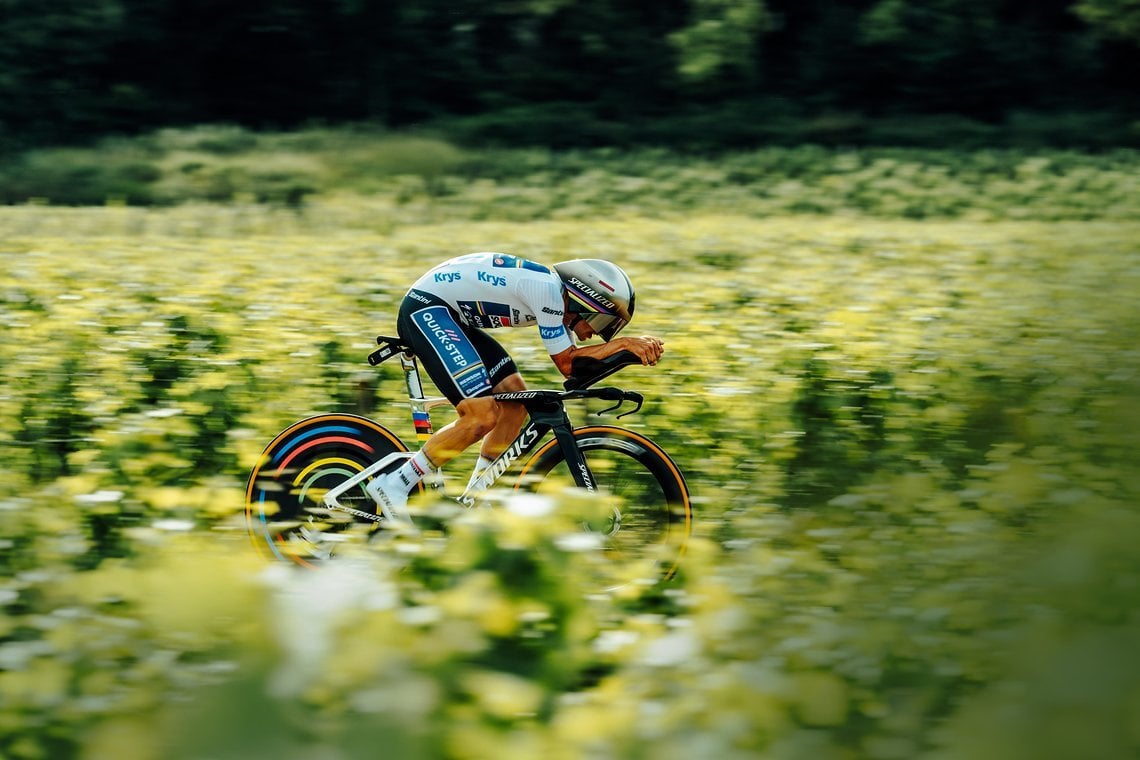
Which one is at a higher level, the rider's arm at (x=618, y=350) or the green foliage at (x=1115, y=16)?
the green foliage at (x=1115, y=16)

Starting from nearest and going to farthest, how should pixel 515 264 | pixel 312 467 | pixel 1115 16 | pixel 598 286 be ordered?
pixel 598 286 < pixel 515 264 < pixel 312 467 < pixel 1115 16

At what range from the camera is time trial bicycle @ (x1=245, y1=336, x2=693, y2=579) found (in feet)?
18.6

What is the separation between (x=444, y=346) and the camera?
19.1 feet

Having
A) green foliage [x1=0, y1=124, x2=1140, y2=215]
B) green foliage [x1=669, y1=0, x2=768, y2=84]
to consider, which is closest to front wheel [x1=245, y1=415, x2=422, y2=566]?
green foliage [x1=0, y1=124, x2=1140, y2=215]

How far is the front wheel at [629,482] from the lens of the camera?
5.69m

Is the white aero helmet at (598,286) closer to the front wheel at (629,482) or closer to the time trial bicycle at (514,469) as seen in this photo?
the time trial bicycle at (514,469)

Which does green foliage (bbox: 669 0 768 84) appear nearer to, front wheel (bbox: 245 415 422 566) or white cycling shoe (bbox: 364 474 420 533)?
front wheel (bbox: 245 415 422 566)

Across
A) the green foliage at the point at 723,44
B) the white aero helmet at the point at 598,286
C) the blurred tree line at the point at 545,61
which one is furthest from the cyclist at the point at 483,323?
the green foliage at the point at 723,44

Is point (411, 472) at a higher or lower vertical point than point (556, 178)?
lower

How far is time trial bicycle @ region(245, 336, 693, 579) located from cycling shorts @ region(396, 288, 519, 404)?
109 millimetres

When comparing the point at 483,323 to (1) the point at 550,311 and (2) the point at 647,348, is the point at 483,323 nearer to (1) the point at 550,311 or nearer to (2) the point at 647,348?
(1) the point at 550,311

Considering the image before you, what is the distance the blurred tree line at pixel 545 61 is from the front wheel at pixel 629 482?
40298mm

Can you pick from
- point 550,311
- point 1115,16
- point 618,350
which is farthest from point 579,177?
point 618,350

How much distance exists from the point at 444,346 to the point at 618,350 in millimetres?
878
